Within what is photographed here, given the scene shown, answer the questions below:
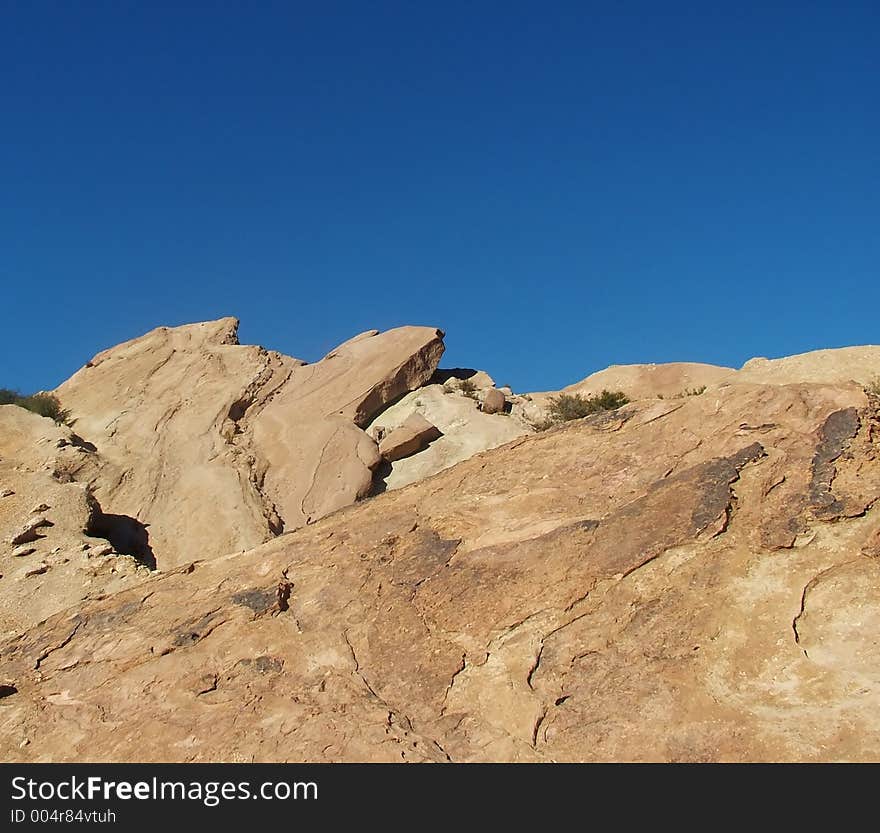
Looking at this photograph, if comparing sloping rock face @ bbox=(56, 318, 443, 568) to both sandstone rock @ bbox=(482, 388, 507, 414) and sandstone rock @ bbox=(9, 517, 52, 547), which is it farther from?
sandstone rock @ bbox=(9, 517, 52, 547)

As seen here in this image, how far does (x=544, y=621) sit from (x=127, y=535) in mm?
15431

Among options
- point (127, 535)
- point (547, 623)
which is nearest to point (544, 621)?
point (547, 623)

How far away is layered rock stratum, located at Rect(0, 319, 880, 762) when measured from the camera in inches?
259

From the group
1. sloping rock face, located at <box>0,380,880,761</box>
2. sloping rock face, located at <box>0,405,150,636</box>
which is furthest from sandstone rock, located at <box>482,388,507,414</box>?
sloping rock face, located at <box>0,380,880,761</box>

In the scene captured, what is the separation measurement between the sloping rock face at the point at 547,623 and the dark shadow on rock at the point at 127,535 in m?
10.9

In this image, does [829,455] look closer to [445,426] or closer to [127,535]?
[127,535]

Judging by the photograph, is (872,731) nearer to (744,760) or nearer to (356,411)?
(744,760)

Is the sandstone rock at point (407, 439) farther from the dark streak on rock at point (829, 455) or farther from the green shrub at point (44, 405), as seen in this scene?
the dark streak on rock at point (829, 455)

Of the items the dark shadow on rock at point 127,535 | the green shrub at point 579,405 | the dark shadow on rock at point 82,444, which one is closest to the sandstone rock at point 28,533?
the dark shadow on rock at point 127,535

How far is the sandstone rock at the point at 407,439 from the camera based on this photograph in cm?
2456

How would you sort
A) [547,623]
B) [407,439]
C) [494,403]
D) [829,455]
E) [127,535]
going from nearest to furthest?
[547,623] < [829,455] < [127,535] < [407,439] < [494,403]

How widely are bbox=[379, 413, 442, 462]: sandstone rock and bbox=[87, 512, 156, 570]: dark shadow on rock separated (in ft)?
22.0

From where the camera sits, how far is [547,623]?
7656 mm
